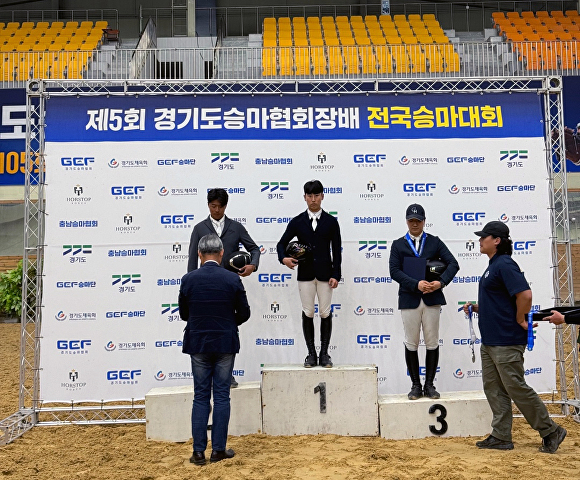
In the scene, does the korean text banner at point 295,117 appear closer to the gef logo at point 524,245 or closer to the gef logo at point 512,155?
the gef logo at point 512,155

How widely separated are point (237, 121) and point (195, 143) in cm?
51

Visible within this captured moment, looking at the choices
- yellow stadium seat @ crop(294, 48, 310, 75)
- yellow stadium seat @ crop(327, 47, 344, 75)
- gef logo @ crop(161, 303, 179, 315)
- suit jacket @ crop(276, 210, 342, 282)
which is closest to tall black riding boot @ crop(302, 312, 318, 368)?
suit jacket @ crop(276, 210, 342, 282)

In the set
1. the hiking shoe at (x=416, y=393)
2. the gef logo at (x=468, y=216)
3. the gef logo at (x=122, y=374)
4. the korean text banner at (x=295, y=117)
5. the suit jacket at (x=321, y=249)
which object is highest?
the korean text banner at (x=295, y=117)

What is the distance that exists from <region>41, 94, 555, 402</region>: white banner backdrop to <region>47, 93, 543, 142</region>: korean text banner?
31 millimetres

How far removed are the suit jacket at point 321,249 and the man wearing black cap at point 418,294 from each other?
544mm

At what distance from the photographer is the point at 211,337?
4.82 m

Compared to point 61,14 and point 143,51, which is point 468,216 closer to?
point 143,51

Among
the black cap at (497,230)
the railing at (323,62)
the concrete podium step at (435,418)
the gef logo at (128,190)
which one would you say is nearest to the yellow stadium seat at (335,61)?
the railing at (323,62)

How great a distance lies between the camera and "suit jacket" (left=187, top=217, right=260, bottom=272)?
235 inches

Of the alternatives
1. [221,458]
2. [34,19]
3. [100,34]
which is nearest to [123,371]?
[221,458]

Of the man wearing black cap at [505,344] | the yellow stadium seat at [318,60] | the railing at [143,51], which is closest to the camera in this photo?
the man wearing black cap at [505,344]

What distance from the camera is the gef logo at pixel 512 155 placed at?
6.69 m

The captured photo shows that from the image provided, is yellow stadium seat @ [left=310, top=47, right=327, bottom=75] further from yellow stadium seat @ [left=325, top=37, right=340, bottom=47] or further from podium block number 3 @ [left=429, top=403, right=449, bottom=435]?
podium block number 3 @ [left=429, top=403, right=449, bottom=435]

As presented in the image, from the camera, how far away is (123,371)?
254 inches
